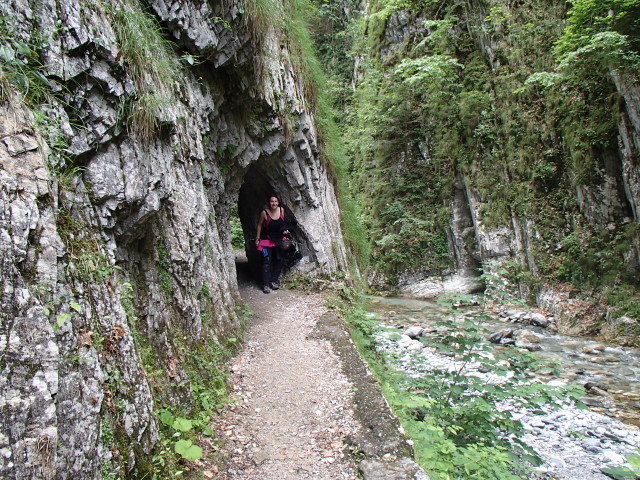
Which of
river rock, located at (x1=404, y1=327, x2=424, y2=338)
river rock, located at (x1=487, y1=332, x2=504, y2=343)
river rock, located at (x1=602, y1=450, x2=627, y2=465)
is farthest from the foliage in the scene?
river rock, located at (x1=487, y1=332, x2=504, y2=343)

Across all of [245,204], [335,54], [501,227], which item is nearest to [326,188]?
[245,204]

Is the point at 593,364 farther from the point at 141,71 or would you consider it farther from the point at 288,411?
the point at 141,71

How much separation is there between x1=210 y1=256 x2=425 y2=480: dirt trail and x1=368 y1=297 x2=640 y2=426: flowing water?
157 cm

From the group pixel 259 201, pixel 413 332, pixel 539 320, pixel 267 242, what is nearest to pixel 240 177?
pixel 267 242

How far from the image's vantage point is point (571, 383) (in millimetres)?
6875

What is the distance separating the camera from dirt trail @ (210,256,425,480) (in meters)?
3.04

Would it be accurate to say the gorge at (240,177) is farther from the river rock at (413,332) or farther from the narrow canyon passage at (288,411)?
the river rock at (413,332)

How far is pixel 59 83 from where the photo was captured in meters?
2.58

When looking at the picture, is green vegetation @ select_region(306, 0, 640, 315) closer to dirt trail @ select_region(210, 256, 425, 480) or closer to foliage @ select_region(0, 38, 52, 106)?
dirt trail @ select_region(210, 256, 425, 480)

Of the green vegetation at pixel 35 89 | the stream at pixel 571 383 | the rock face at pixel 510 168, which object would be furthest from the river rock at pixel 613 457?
the green vegetation at pixel 35 89

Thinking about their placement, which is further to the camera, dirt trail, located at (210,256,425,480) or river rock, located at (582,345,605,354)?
river rock, located at (582,345,605,354)

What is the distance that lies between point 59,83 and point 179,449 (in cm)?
252

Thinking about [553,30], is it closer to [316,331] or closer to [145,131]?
[316,331]

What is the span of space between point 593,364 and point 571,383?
4.52 feet
